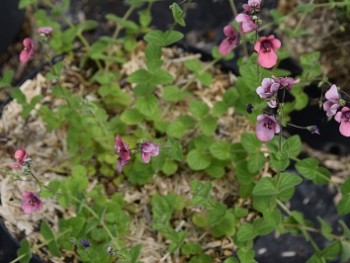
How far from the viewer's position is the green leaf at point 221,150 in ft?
6.46

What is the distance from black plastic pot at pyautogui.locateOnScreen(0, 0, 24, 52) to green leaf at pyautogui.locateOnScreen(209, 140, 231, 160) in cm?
100

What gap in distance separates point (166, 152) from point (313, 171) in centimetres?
40

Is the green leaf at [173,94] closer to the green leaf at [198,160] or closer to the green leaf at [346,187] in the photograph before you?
the green leaf at [198,160]

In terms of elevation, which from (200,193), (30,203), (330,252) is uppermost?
(30,203)

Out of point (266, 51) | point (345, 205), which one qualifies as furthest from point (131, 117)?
point (345, 205)

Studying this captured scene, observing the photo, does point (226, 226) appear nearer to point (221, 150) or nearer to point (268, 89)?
point (221, 150)

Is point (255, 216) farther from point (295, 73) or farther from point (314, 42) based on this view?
point (314, 42)

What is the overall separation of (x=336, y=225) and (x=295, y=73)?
0.56m

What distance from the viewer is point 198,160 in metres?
2.00

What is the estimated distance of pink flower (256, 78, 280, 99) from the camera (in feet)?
4.59

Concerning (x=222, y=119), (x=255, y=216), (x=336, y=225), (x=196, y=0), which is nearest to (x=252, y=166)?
(x=255, y=216)

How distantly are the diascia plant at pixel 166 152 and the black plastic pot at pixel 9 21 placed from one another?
208mm

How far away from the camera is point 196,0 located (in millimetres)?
2709

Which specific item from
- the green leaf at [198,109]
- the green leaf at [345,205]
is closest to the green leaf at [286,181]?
the green leaf at [345,205]
